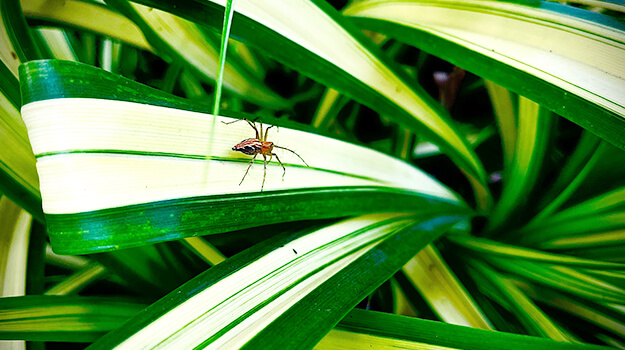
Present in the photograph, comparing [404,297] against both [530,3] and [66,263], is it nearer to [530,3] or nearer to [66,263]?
[530,3]

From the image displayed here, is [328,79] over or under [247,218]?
over

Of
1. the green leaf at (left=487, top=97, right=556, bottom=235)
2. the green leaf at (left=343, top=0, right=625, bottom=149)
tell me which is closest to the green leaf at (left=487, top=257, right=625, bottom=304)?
the green leaf at (left=487, top=97, right=556, bottom=235)

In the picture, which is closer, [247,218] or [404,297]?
[247,218]

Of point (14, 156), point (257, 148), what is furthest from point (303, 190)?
point (14, 156)

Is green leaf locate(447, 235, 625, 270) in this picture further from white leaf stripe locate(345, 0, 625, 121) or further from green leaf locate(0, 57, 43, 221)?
green leaf locate(0, 57, 43, 221)

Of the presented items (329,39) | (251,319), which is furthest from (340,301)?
(329,39)

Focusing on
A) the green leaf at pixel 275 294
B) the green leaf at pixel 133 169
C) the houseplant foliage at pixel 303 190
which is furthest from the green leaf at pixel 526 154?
the green leaf at pixel 133 169
